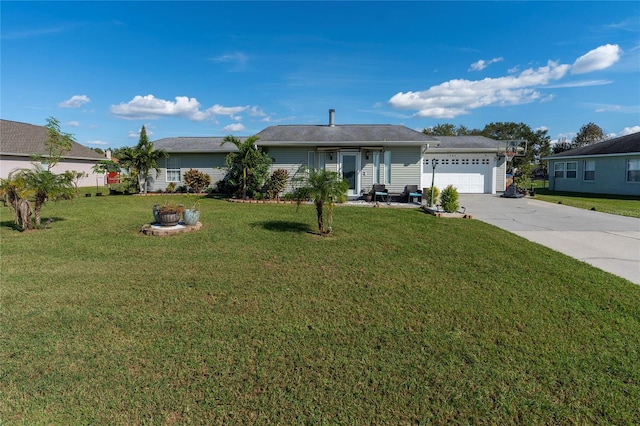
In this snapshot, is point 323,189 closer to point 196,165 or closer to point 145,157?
point 196,165

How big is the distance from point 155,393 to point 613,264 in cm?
739

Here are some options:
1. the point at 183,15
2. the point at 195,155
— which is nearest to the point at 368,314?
the point at 183,15

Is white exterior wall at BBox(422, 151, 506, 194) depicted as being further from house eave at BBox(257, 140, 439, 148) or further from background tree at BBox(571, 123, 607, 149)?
background tree at BBox(571, 123, 607, 149)

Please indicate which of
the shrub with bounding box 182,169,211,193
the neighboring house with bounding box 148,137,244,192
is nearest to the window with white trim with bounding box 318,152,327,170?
the neighboring house with bounding box 148,137,244,192

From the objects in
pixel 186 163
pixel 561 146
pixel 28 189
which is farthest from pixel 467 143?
pixel 561 146

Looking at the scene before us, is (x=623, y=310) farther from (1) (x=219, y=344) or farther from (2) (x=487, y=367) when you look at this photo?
(1) (x=219, y=344)

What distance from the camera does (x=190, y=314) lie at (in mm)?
3676

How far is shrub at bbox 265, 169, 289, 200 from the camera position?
1434 centimetres

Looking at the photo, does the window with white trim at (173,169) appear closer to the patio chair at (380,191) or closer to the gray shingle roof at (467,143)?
the patio chair at (380,191)

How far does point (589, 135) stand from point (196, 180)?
5670cm

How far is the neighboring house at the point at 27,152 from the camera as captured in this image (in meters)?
21.0

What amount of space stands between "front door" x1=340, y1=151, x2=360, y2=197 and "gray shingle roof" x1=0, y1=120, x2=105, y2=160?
1939cm

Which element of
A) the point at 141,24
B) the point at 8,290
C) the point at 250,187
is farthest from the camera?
the point at 250,187

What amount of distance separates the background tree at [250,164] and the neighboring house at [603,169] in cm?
2142
